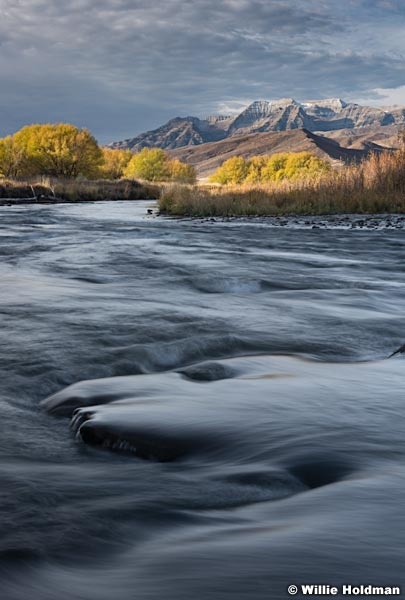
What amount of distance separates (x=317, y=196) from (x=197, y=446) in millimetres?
22819

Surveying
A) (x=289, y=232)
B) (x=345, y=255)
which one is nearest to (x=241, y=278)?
(x=345, y=255)

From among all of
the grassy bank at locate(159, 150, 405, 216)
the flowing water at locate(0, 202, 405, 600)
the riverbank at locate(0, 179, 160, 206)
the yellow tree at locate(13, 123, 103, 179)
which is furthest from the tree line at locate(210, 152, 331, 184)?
the flowing water at locate(0, 202, 405, 600)

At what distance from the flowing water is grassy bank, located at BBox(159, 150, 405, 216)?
1579cm

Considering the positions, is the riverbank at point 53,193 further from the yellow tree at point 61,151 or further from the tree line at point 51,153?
the yellow tree at point 61,151

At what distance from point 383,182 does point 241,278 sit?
47.9 ft

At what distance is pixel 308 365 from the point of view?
185 inches

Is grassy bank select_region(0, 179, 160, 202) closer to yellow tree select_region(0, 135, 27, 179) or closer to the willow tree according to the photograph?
yellow tree select_region(0, 135, 27, 179)

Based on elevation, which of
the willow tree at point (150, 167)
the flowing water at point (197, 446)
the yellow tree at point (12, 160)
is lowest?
the flowing water at point (197, 446)

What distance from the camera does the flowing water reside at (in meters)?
1.94

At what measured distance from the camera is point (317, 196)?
2506cm

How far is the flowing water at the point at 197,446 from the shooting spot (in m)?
1.94

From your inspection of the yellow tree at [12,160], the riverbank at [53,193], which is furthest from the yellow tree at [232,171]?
the riverbank at [53,193]

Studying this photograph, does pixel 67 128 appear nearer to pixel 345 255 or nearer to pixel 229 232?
pixel 229 232

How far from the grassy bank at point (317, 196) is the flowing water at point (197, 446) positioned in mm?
15790
